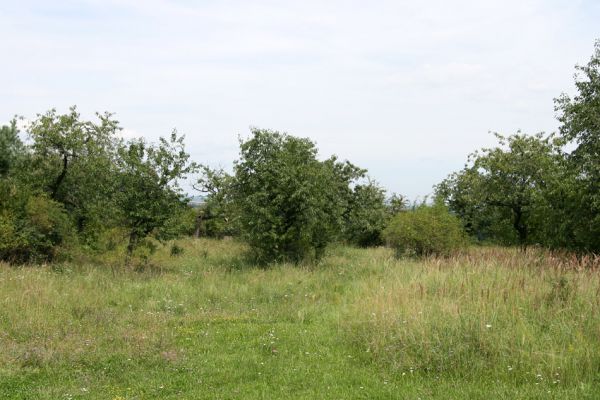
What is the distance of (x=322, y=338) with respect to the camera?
336 inches

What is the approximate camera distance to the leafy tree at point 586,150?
13906 millimetres

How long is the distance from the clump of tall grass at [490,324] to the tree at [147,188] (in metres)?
8.66

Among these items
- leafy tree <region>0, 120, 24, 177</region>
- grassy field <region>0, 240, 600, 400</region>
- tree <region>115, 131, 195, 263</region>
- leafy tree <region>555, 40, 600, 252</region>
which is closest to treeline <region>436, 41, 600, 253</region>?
leafy tree <region>555, 40, 600, 252</region>

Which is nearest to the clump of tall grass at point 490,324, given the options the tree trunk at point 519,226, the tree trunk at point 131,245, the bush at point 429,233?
the bush at point 429,233

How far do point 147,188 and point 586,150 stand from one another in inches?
529

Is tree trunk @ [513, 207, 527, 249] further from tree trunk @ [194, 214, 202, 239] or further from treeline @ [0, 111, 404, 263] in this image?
tree trunk @ [194, 214, 202, 239]

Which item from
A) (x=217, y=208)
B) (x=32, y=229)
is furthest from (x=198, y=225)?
(x=32, y=229)

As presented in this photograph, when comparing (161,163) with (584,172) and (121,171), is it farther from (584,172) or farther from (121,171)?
(584,172)

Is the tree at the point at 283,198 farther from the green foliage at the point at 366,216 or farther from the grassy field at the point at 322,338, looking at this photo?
the green foliage at the point at 366,216

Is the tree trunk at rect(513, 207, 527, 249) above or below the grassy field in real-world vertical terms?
above

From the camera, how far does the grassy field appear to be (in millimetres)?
6312

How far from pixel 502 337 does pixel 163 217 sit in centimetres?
1188

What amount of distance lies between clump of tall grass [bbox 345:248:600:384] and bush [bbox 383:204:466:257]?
28.8ft

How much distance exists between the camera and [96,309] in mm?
10422
